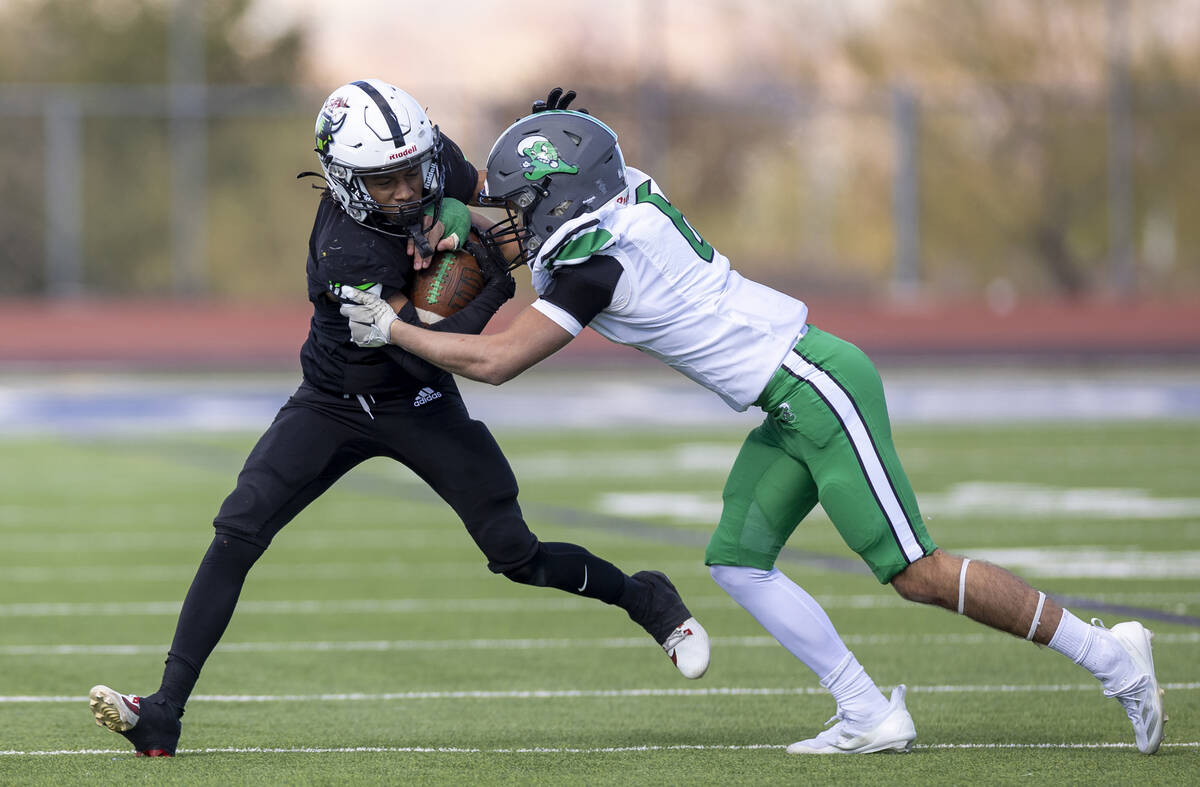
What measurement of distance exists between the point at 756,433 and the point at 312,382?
131 centimetres

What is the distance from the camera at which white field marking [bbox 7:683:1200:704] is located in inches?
230

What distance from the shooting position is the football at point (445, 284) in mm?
4918

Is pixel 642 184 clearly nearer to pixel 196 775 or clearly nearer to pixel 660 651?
pixel 196 775

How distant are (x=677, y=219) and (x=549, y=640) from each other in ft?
8.83

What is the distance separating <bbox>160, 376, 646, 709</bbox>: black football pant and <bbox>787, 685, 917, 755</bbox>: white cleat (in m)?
0.75

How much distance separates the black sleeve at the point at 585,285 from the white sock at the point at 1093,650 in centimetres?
150

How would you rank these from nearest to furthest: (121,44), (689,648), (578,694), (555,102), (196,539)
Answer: (555,102) < (689,648) < (578,694) < (196,539) < (121,44)

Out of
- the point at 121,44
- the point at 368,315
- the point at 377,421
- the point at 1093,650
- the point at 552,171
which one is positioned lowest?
the point at 1093,650

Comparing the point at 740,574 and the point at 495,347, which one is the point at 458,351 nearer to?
the point at 495,347

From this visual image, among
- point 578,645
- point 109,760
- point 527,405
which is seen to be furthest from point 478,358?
point 527,405

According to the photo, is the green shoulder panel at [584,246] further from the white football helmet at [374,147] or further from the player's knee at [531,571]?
the player's knee at [531,571]

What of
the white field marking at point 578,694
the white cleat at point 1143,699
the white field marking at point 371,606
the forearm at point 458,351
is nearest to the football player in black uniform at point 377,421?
the forearm at point 458,351

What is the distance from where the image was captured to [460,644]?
6957 mm

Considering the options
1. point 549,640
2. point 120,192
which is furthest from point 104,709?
point 120,192
